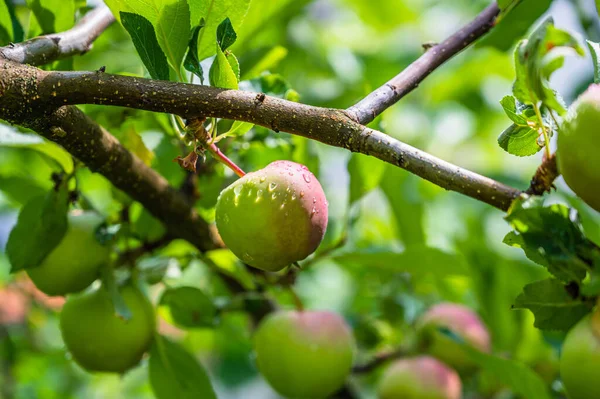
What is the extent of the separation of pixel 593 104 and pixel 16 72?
20.6 inches

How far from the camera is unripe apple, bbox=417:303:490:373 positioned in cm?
135

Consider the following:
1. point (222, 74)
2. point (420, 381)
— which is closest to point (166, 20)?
point (222, 74)

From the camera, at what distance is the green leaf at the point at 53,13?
0.95 metres

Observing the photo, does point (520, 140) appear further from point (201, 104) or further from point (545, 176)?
point (201, 104)

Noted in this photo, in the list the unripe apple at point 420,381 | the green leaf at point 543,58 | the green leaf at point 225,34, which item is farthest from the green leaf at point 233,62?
the unripe apple at point 420,381

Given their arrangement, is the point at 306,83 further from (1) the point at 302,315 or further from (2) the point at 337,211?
(1) the point at 302,315

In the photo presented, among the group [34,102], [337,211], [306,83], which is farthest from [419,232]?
[34,102]

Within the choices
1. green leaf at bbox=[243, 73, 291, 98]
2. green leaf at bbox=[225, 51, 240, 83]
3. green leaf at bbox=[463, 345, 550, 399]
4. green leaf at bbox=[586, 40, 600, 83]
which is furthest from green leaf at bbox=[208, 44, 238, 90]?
green leaf at bbox=[463, 345, 550, 399]

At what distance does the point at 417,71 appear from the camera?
799 mm

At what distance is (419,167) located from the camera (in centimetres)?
61

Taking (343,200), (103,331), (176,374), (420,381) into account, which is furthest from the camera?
(343,200)

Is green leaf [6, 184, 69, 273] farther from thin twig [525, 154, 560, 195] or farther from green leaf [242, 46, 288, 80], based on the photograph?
thin twig [525, 154, 560, 195]

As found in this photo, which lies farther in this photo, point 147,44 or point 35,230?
point 35,230

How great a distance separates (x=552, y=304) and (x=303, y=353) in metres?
0.51
